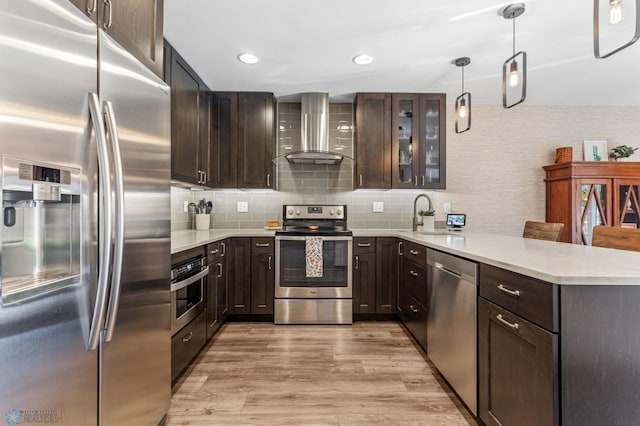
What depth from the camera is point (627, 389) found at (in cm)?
101

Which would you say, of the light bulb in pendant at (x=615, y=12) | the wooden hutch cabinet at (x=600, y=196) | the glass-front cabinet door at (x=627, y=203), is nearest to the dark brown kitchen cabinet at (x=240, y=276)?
the light bulb in pendant at (x=615, y=12)

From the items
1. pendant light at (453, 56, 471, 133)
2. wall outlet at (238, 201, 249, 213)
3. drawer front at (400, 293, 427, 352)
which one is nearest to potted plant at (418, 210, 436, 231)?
drawer front at (400, 293, 427, 352)

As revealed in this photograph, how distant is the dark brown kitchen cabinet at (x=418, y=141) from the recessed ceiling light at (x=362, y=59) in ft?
Answer: 2.59

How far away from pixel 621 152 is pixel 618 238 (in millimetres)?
2515

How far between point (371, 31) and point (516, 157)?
256 centimetres

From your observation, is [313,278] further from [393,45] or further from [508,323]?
[393,45]

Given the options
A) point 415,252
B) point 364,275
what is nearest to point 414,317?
point 415,252

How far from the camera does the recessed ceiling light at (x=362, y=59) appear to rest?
2538mm

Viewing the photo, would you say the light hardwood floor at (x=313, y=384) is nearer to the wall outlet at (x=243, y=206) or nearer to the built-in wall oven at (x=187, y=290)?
the built-in wall oven at (x=187, y=290)

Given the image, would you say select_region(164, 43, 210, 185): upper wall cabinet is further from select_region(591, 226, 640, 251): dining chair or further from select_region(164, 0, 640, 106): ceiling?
select_region(591, 226, 640, 251): dining chair

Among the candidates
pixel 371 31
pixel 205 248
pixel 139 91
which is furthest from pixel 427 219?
pixel 139 91

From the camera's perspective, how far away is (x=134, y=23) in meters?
1.27

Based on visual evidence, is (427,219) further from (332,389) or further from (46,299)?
(46,299)

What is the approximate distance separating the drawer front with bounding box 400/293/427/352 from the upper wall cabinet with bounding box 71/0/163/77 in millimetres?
2304
